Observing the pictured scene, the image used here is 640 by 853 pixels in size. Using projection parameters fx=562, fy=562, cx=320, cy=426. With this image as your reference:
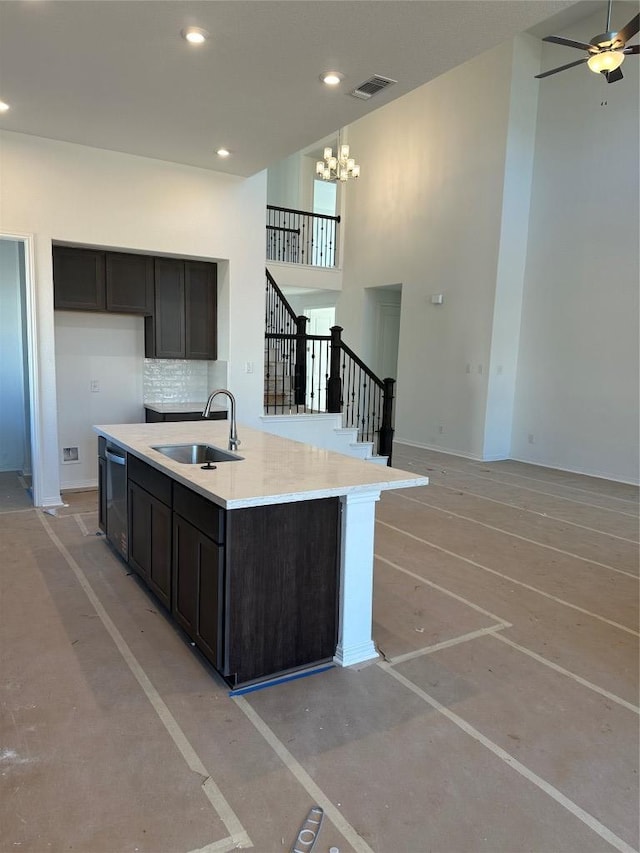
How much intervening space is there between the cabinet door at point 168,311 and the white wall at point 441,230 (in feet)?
14.4

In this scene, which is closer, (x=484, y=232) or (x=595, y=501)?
(x=595, y=501)

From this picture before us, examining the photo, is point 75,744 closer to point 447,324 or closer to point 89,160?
point 89,160

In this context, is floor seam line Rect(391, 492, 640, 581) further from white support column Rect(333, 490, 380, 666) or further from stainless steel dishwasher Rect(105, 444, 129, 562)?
stainless steel dishwasher Rect(105, 444, 129, 562)

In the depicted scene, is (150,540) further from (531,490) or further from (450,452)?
(450,452)

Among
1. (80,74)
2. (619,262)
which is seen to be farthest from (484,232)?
(80,74)

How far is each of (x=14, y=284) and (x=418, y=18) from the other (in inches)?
211

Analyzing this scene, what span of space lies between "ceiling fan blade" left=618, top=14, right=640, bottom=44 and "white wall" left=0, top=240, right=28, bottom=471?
6015 millimetres

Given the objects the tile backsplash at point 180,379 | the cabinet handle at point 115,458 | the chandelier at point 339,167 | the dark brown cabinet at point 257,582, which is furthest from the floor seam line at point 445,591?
the chandelier at point 339,167

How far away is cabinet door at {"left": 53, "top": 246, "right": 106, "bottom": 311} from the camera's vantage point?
5.19 metres

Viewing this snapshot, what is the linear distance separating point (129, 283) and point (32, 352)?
1.14 m

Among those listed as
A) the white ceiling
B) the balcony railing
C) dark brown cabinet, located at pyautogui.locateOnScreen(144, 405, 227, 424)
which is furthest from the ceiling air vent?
the balcony railing

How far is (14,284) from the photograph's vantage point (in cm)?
638

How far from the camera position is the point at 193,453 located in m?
3.53

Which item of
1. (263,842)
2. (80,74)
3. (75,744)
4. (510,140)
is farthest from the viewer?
(510,140)
